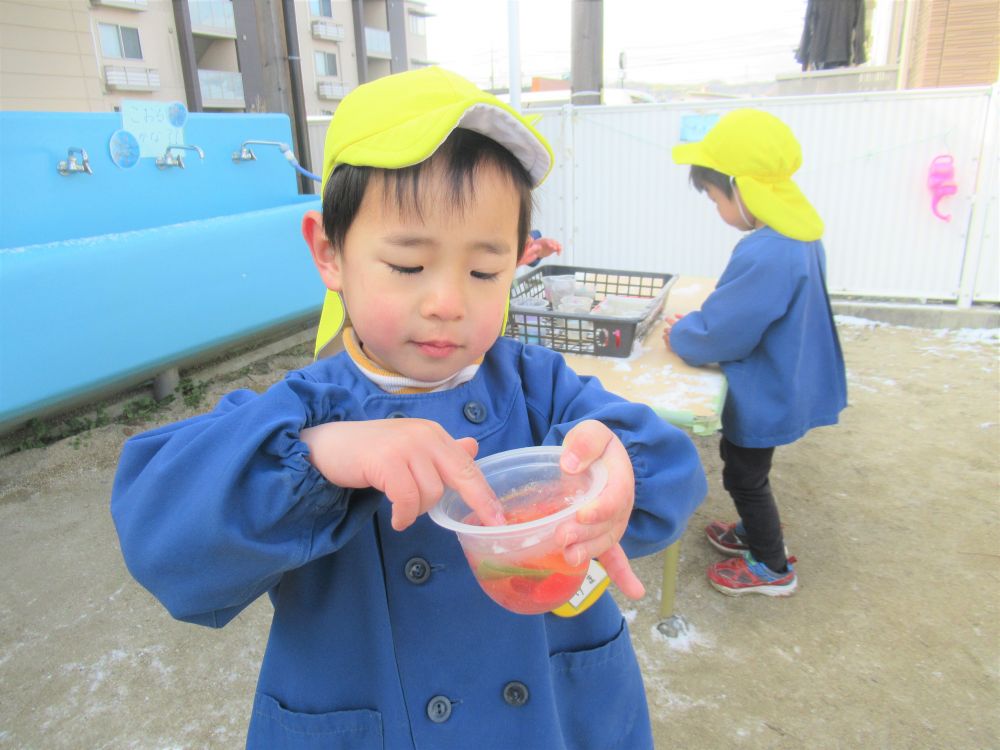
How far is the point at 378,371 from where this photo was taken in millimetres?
889

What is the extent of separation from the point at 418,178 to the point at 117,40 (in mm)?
12602

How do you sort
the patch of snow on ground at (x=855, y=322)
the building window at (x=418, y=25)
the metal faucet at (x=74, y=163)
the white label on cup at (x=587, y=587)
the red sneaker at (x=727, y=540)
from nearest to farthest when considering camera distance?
the white label on cup at (x=587, y=587) → the red sneaker at (x=727, y=540) → the metal faucet at (x=74, y=163) → the patch of snow on ground at (x=855, y=322) → the building window at (x=418, y=25)

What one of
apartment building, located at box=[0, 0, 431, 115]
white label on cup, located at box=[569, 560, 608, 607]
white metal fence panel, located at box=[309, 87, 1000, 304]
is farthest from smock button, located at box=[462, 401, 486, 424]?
apartment building, located at box=[0, 0, 431, 115]

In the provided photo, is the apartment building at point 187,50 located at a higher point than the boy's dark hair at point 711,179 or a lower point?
higher

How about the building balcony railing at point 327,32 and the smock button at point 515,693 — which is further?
the building balcony railing at point 327,32

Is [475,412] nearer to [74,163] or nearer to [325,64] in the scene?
[74,163]

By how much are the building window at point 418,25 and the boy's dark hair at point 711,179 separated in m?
29.3

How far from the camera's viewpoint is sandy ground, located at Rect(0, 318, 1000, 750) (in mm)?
1850

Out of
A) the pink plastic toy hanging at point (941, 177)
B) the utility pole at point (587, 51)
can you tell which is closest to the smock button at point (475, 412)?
the pink plastic toy hanging at point (941, 177)

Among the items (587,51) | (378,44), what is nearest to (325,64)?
(378,44)

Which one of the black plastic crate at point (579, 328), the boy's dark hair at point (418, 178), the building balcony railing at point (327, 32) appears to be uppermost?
the building balcony railing at point (327, 32)

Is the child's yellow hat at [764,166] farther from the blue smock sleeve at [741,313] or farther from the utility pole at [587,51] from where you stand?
the utility pole at [587,51]

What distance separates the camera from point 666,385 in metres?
1.96

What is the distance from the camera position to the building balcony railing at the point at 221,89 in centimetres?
1580
